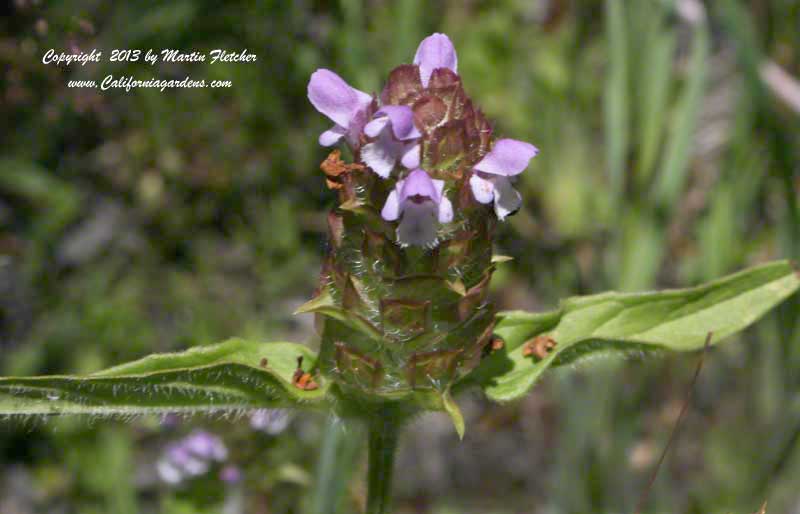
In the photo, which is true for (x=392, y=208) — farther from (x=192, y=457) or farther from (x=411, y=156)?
(x=192, y=457)

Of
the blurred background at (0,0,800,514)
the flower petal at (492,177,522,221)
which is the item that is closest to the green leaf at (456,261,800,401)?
the flower petal at (492,177,522,221)

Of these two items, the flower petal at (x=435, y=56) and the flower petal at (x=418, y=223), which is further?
the flower petal at (x=435, y=56)

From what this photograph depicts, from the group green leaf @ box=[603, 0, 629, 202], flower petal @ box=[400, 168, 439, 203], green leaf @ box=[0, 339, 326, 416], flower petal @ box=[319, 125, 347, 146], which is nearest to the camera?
flower petal @ box=[400, 168, 439, 203]

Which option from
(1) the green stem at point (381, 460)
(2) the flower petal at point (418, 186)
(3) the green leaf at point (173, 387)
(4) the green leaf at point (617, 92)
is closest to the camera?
(2) the flower petal at point (418, 186)

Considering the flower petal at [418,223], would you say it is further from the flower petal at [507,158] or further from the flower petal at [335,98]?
the flower petal at [335,98]

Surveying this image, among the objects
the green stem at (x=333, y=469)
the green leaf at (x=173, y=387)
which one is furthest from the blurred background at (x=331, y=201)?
the green leaf at (x=173, y=387)

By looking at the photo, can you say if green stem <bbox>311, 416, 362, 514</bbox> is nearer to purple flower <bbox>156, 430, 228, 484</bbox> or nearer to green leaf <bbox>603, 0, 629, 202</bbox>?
purple flower <bbox>156, 430, 228, 484</bbox>

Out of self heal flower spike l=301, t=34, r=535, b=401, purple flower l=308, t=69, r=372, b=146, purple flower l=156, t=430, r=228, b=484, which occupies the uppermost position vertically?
purple flower l=308, t=69, r=372, b=146
